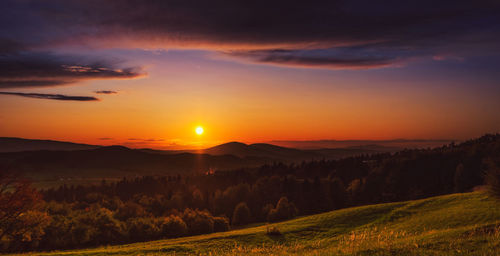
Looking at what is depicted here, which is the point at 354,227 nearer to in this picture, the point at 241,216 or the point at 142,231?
the point at 142,231

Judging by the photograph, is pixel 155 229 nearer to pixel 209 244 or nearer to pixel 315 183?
pixel 209 244

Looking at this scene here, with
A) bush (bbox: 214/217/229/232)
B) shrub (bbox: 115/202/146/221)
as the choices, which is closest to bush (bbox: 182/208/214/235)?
bush (bbox: 214/217/229/232)

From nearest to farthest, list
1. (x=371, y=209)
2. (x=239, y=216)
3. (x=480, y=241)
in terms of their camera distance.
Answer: (x=480, y=241) < (x=371, y=209) < (x=239, y=216)

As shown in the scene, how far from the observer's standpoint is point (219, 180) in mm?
182750

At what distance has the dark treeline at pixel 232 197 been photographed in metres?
88.1

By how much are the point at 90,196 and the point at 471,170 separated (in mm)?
168724

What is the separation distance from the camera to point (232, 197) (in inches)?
5595

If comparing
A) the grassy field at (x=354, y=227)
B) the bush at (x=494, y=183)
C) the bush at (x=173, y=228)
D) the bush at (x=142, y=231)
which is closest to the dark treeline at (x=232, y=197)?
the bush at (x=173, y=228)

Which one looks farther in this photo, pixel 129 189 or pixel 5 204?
pixel 129 189

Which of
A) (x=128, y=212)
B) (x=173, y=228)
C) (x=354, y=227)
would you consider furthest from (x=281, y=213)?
(x=354, y=227)

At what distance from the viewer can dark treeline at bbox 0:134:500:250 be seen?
3469 inches

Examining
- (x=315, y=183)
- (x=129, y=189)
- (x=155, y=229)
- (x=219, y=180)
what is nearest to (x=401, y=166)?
(x=315, y=183)

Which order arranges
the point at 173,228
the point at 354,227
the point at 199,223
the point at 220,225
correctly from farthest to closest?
the point at 220,225 → the point at 199,223 → the point at 173,228 → the point at 354,227

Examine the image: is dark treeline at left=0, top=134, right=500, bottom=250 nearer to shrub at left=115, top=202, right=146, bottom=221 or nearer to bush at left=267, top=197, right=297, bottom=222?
bush at left=267, top=197, right=297, bottom=222
